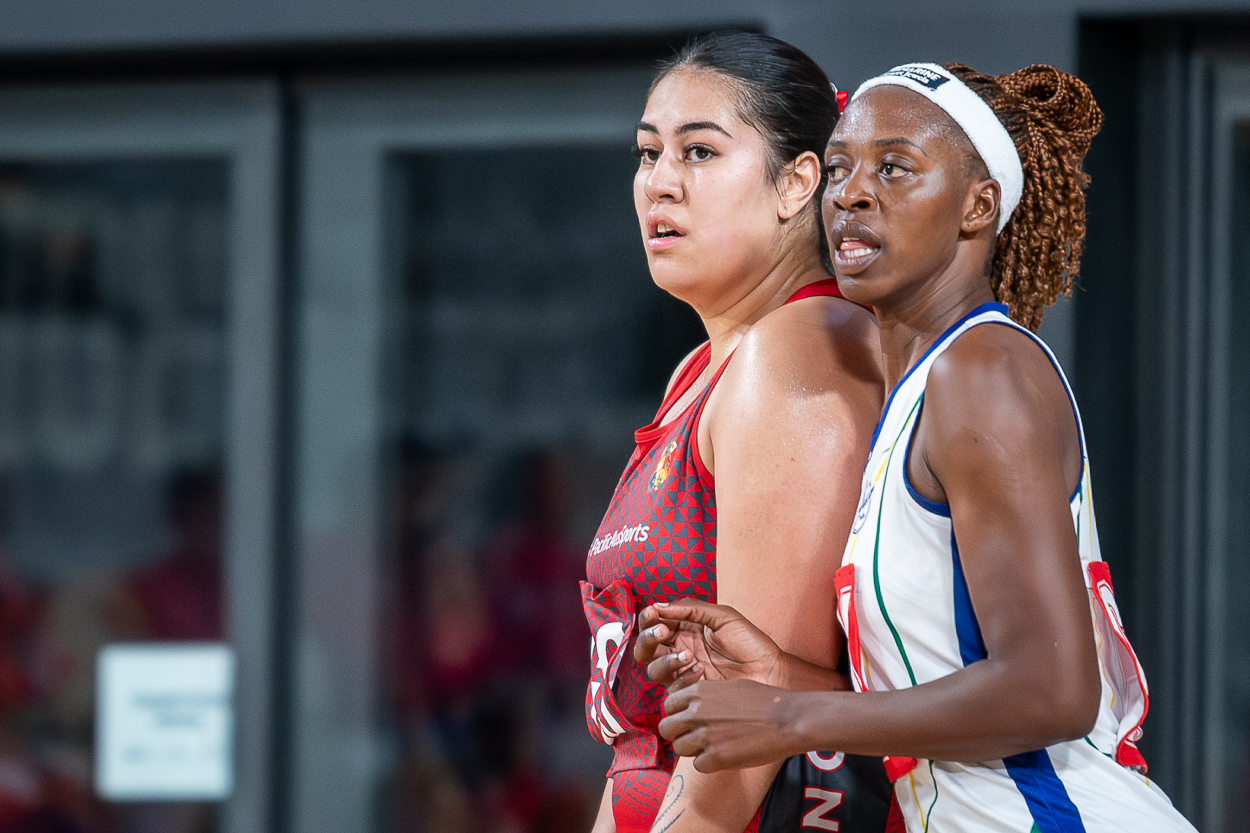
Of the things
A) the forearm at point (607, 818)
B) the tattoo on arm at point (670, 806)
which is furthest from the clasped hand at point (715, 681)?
the forearm at point (607, 818)

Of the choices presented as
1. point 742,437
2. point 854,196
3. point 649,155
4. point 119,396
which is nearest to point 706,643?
point 742,437

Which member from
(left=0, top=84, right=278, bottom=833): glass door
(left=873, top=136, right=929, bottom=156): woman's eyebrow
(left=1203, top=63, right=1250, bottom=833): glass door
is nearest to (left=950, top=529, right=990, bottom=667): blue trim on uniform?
(left=873, top=136, right=929, bottom=156): woman's eyebrow

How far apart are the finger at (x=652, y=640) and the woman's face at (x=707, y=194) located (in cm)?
60

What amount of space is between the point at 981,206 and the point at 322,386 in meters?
2.34

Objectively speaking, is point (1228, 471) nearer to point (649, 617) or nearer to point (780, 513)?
point (780, 513)

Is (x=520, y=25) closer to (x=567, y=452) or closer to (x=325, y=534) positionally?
(x=567, y=452)

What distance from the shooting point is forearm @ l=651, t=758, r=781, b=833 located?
4.99 feet

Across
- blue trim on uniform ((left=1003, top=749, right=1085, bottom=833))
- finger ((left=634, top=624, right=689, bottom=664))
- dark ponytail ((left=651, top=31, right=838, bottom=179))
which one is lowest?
blue trim on uniform ((left=1003, top=749, right=1085, bottom=833))

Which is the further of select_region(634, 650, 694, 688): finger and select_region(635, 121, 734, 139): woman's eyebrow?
select_region(635, 121, 734, 139): woman's eyebrow

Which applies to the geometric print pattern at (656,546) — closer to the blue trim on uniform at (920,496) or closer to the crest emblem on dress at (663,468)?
the crest emblem on dress at (663,468)

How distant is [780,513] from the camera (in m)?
1.51

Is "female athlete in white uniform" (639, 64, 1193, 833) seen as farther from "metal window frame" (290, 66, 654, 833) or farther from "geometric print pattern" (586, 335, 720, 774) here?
"metal window frame" (290, 66, 654, 833)

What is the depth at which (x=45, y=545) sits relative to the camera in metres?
3.50

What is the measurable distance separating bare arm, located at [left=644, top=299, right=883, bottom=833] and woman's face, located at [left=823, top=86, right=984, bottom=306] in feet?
0.55
